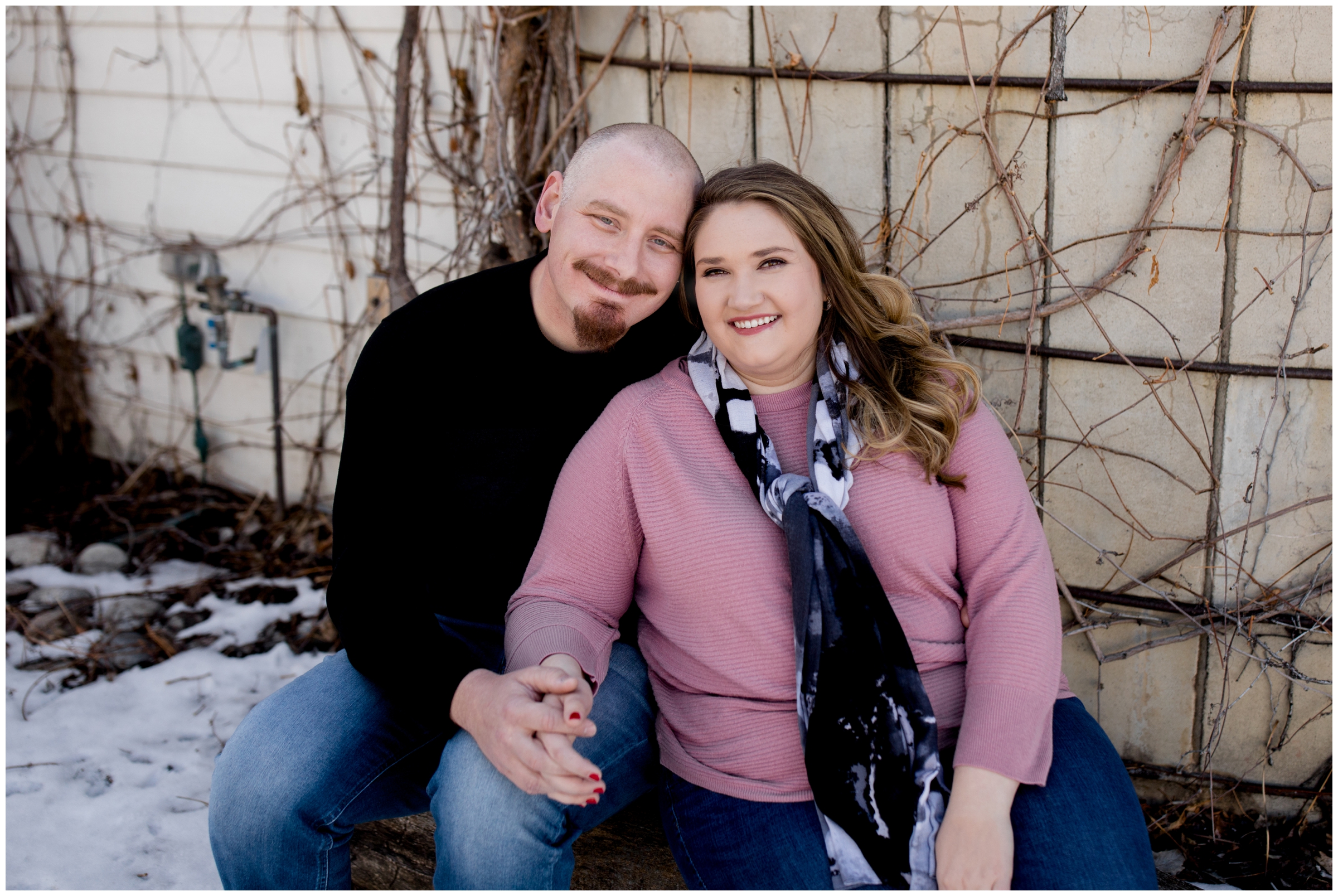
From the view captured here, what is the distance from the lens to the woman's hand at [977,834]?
1.34 meters

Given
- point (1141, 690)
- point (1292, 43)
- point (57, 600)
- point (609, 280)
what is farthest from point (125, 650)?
point (1292, 43)

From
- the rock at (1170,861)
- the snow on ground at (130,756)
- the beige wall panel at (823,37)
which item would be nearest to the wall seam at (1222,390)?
the rock at (1170,861)

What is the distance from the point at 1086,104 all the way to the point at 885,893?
4.58 ft

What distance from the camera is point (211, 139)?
3268 millimetres

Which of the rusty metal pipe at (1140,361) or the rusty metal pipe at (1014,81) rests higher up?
the rusty metal pipe at (1014,81)

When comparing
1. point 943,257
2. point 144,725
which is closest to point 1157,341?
point 943,257

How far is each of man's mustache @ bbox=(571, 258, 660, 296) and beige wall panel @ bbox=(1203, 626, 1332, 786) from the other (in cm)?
134

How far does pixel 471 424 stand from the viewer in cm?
180

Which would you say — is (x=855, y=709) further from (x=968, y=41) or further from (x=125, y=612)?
(x=125, y=612)

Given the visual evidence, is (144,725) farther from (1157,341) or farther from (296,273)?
(1157,341)

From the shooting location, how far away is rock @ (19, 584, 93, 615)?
2.91 meters

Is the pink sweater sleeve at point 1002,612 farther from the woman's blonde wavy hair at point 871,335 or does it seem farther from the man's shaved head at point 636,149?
the man's shaved head at point 636,149

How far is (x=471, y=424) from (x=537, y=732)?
0.62m

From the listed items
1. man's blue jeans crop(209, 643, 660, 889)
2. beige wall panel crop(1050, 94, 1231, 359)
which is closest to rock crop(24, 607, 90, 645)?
man's blue jeans crop(209, 643, 660, 889)
